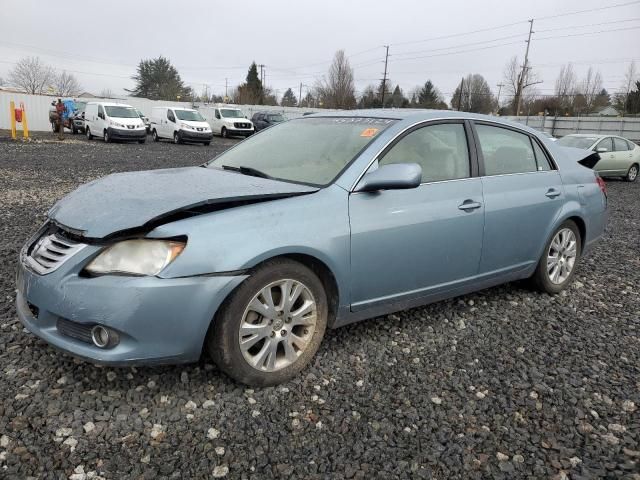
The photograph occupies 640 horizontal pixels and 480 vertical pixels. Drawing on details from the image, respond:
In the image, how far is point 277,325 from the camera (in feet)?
9.12

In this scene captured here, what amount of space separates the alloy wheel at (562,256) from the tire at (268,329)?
2461 mm

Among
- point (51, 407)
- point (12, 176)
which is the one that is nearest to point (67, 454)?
point (51, 407)

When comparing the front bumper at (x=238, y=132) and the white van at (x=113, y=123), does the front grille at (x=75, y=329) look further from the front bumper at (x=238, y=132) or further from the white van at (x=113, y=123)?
the front bumper at (x=238, y=132)

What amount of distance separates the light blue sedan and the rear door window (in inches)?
0.6

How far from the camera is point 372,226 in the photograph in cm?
303

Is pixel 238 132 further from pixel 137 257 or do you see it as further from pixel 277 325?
pixel 137 257

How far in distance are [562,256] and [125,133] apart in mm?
20116

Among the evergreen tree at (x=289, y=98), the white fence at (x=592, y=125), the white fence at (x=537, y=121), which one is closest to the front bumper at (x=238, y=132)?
the white fence at (x=537, y=121)

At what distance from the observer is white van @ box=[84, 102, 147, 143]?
21125 mm

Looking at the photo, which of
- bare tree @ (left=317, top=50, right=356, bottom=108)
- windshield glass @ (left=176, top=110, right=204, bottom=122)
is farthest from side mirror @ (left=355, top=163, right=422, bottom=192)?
bare tree @ (left=317, top=50, right=356, bottom=108)

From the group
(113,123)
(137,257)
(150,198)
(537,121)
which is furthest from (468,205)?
(537,121)

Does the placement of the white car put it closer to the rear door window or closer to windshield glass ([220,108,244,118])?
the rear door window

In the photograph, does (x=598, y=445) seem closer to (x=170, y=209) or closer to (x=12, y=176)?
(x=170, y=209)

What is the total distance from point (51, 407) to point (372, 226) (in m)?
1.93
